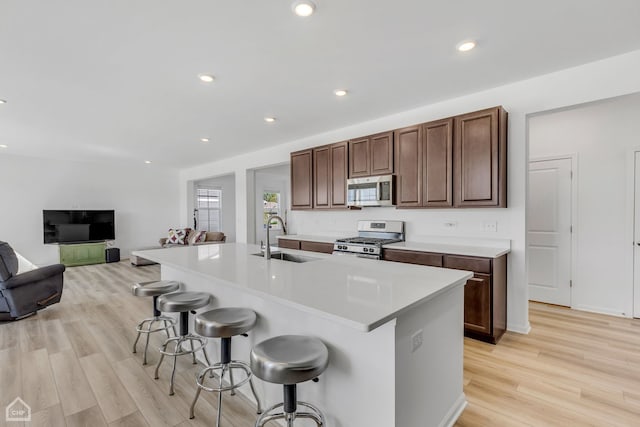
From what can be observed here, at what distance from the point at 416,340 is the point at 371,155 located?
284cm

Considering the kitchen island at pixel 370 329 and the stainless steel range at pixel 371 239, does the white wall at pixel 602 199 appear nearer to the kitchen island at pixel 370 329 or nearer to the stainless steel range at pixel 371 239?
the stainless steel range at pixel 371 239

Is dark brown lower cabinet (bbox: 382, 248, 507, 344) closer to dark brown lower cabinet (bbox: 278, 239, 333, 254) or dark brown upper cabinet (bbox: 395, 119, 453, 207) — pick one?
dark brown upper cabinet (bbox: 395, 119, 453, 207)

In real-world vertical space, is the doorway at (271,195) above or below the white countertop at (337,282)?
above

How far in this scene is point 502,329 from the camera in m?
3.02

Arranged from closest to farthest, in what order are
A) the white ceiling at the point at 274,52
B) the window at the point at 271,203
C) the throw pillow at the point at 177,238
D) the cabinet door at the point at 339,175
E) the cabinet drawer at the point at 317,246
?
the white ceiling at the point at 274,52 → the cabinet drawer at the point at 317,246 → the cabinet door at the point at 339,175 → the throw pillow at the point at 177,238 → the window at the point at 271,203

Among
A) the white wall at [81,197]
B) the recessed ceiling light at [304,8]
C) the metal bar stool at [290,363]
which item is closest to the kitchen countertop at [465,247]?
the metal bar stool at [290,363]

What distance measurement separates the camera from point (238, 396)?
2.14 metres

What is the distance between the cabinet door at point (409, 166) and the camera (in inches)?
137

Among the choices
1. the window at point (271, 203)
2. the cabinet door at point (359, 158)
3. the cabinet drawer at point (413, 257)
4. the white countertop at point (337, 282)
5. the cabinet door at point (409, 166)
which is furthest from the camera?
the window at point (271, 203)

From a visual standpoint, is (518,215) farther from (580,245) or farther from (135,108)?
(135,108)

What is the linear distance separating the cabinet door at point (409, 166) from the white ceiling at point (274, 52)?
0.39 meters

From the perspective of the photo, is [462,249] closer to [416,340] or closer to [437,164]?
[437,164]

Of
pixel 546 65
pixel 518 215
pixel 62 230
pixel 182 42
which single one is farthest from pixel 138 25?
pixel 62 230
